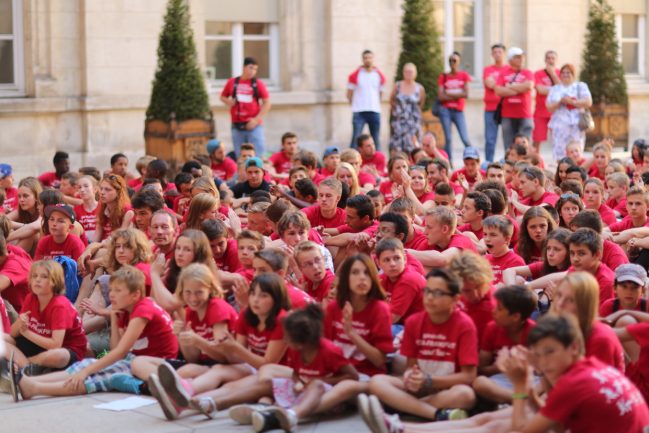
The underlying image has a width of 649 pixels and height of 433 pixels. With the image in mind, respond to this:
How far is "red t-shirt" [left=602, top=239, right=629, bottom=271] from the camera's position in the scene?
9.96 metres

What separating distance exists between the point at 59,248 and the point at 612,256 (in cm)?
467

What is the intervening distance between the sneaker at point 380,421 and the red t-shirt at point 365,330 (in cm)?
93

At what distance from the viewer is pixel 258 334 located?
9.08 metres

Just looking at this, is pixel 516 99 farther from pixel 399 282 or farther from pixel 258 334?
pixel 258 334

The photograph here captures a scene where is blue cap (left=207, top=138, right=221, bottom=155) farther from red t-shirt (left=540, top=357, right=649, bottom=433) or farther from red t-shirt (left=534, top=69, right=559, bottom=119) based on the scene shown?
red t-shirt (left=540, top=357, right=649, bottom=433)

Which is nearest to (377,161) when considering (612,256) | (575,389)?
(612,256)

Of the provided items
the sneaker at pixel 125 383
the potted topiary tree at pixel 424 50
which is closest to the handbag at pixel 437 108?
the potted topiary tree at pixel 424 50

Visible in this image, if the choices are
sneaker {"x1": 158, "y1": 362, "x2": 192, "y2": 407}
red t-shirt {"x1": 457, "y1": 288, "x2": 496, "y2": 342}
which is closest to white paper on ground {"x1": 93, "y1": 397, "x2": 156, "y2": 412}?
sneaker {"x1": 158, "y1": 362, "x2": 192, "y2": 407}

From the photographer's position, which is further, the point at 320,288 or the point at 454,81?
the point at 454,81

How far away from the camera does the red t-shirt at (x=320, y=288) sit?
986 cm

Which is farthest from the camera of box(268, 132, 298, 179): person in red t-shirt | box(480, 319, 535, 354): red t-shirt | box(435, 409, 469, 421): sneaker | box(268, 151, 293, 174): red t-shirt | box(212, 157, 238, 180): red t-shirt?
box(268, 151, 293, 174): red t-shirt

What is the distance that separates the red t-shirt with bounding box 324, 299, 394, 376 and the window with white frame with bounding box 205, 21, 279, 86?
14.4 metres


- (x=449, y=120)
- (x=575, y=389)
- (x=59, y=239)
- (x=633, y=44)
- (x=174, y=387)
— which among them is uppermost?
(x=633, y=44)

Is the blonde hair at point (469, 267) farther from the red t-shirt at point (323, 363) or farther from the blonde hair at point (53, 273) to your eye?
the blonde hair at point (53, 273)
